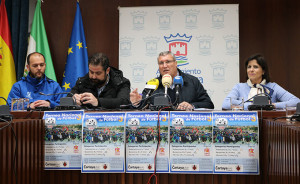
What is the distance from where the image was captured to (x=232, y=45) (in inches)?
163

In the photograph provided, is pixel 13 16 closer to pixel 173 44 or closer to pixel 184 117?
pixel 173 44

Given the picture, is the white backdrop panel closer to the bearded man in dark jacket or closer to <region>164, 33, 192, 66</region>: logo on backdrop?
<region>164, 33, 192, 66</region>: logo on backdrop

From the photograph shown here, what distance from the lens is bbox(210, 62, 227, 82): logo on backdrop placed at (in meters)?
4.12

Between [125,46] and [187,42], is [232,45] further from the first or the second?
[125,46]

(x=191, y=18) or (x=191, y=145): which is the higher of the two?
(x=191, y=18)

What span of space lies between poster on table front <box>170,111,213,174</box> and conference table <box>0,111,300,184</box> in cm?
5

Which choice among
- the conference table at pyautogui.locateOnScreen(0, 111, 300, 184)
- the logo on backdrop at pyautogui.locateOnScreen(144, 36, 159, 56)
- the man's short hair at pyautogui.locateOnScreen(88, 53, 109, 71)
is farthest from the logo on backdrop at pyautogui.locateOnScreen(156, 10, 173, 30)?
the conference table at pyautogui.locateOnScreen(0, 111, 300, 184)

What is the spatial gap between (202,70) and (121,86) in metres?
1.73

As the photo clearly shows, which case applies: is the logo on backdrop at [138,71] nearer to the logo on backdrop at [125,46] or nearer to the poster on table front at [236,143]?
the logo on backdrop at [125,46]

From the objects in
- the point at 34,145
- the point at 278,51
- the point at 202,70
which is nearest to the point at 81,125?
the point at 34,145

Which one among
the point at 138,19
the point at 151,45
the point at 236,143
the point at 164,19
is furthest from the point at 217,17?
the point at 236,143

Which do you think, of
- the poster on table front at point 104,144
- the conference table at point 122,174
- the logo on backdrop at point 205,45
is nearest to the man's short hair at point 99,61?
the conference table at point 122,174

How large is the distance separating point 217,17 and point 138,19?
3.44 feet

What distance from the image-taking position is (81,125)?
1.50 metres
